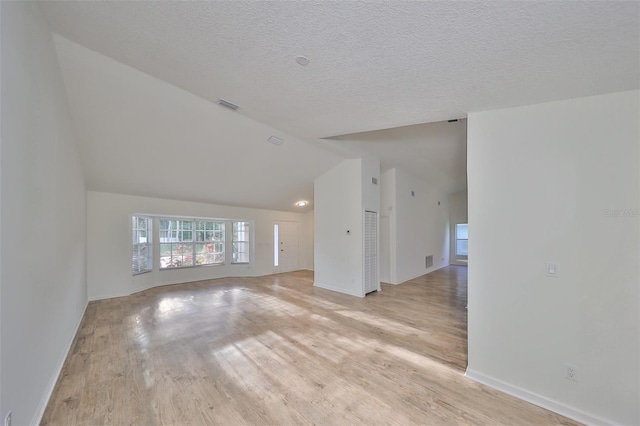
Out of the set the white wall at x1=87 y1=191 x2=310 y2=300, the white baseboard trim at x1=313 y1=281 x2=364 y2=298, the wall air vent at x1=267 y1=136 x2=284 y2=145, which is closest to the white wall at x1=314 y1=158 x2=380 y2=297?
the white baseboard trim at x1=313 y1=281 x2=364 y2=298

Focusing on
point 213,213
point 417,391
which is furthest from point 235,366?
point 213,213

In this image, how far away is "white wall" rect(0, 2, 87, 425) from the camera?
1402mm

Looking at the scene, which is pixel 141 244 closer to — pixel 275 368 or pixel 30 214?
pixel 30 214

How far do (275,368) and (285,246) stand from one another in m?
5.99

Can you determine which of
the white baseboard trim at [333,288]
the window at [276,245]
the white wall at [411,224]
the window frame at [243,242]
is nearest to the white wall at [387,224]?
the white wall at [411,224]

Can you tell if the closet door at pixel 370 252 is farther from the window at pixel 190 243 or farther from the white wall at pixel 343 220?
the window at pixel 190 243

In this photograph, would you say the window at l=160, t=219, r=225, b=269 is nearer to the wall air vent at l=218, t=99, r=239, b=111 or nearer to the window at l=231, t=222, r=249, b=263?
the window at l=231, t=222, r=249, b=263

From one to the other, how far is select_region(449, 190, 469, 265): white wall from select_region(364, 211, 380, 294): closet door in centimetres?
602

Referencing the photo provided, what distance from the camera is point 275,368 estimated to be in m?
2.66

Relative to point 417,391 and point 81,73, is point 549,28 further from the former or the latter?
point 81,73

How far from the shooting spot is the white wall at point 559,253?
1941 mm

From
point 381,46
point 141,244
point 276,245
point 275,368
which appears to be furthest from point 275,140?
point 276,245

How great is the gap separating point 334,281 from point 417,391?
3.69 metres

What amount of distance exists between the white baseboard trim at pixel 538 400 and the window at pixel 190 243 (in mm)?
6610
